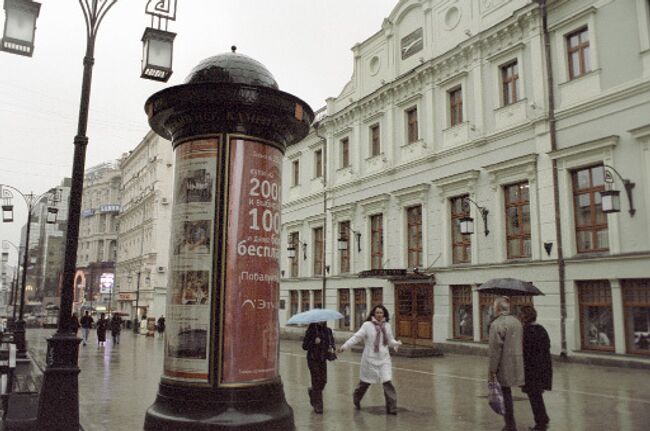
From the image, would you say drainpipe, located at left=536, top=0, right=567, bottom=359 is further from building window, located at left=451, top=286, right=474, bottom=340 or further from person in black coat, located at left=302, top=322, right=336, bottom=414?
person in black coat, located at left=302, top=322, right=336, bottom=414

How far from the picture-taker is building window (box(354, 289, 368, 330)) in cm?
3000

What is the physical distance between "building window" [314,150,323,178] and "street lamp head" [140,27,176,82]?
2670 cm

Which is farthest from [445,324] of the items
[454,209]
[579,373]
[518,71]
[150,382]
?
[150,382]

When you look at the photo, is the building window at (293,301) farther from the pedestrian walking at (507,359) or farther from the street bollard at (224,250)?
the street bollard at (224,250)

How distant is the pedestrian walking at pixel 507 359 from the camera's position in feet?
26.1

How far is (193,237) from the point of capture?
7164 mm

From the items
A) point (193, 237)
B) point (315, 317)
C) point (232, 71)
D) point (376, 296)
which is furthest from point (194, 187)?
point (376, 296)

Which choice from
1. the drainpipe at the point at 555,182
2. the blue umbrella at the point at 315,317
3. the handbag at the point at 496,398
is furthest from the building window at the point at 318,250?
the handbag at the point at 496,398

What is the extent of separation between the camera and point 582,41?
20.0 meters

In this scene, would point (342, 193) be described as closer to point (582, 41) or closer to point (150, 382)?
point (582, 41)

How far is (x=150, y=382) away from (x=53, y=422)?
687 centimetres

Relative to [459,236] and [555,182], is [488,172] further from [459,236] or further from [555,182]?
[555,182]

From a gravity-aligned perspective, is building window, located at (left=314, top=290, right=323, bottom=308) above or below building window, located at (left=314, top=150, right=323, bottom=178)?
below

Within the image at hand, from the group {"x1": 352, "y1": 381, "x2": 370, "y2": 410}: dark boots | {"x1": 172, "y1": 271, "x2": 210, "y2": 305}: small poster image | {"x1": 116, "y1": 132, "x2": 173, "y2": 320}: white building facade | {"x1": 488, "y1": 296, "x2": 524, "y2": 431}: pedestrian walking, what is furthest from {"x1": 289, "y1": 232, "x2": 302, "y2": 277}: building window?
{"x1": 172, "y1": 271, "x2": 210, "y2": 305}: small poster image
